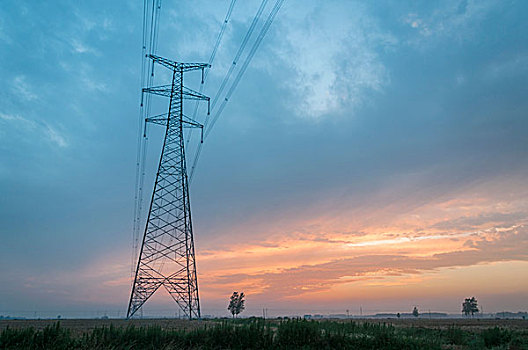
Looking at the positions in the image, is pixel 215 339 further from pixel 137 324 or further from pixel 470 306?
pixel 470 306

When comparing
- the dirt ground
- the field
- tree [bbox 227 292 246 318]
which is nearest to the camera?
the field

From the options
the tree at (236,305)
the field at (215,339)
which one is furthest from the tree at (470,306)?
the field at (215,339)

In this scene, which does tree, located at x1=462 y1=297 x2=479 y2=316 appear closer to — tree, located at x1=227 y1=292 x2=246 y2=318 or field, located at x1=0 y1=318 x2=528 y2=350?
tree, located at x1=227 y1=292 x2=246 y2=318

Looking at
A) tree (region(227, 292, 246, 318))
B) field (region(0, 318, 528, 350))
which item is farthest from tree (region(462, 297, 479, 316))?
field (region(0, 318, 528, 350))

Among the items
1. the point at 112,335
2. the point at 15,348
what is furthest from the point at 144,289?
the point at 15,348

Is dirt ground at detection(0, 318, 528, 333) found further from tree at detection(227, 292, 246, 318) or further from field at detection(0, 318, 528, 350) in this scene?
tree at detection(227, 292, 246, 318)

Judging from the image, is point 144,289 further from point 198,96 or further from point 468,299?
point 468,299

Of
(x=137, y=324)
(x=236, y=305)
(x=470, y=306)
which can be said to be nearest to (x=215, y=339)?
(x=137, y=324)

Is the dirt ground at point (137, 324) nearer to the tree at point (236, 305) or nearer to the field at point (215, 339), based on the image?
the field at point (215, 339)

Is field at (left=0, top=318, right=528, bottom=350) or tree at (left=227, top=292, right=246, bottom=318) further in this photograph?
tree at (left=227, top=292, right=246, bottom=318)

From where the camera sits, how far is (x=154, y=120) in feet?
144

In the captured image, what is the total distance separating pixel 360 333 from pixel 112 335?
1787 cm

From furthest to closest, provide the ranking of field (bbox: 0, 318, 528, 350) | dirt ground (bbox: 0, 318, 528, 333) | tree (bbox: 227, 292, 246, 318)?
tree (bbox: 227, 292, 246, 318) < dirt ground (bbox: 0, 318, 528, 333) < field (bbox: 0, 318, 528, 350)

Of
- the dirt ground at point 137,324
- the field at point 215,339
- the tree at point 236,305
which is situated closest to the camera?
the field at point 215,339
